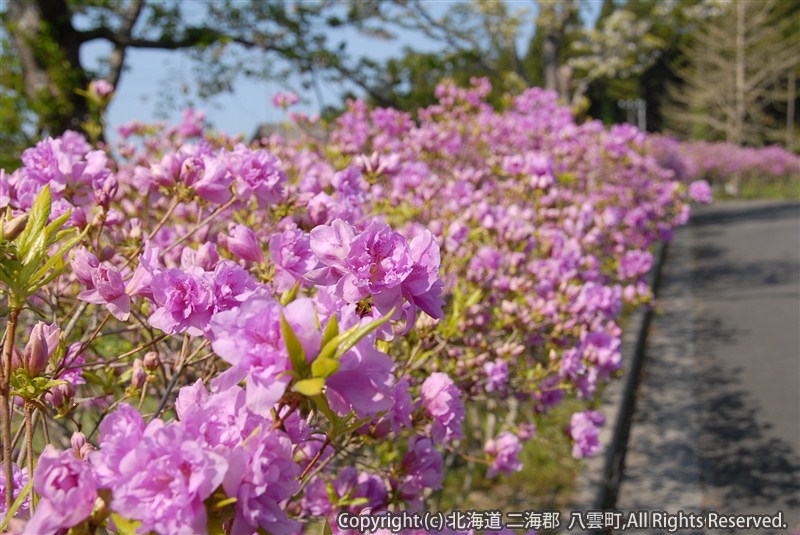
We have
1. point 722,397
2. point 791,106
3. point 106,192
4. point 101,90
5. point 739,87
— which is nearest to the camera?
point 106,192

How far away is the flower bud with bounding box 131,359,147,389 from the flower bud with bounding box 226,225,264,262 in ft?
1.15

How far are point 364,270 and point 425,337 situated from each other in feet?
3.16

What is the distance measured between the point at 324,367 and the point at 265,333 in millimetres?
100

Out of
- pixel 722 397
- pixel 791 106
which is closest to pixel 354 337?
pixel 722 397

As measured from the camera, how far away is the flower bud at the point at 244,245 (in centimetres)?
161

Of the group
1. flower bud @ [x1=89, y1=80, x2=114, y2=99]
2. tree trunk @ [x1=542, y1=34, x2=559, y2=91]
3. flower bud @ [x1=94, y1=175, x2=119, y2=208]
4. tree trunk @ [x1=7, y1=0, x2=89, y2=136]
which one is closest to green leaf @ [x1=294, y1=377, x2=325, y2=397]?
flower bud @ [x1=94, y1=175, x2=119, y2=208]

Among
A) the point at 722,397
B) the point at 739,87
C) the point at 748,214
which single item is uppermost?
the point at 739,87

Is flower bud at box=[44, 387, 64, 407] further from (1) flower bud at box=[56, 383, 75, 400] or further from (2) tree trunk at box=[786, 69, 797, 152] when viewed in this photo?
(2) tree trunk at box=[786, 69, 797, 152]

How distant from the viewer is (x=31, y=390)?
46.3 inches

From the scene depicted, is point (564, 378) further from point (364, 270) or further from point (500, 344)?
point (364, 270)

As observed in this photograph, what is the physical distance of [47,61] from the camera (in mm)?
8672

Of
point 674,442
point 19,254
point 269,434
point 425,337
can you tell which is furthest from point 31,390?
point 674,442

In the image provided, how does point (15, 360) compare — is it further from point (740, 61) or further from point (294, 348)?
point (740, 61)

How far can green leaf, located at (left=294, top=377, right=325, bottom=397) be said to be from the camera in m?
0.84
